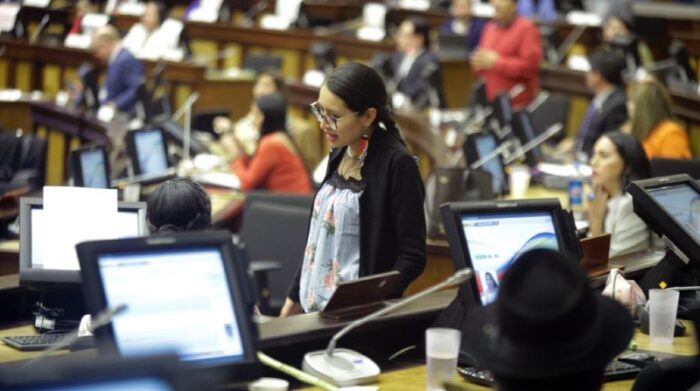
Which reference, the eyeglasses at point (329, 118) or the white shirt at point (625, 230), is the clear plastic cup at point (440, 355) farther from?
the white shirt at point (625, 230)

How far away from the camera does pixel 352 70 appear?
4.18 m

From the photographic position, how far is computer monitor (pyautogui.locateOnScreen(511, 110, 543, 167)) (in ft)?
26.9

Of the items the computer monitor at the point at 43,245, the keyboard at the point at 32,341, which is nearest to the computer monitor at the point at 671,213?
the computer monitor at the point at 43,245

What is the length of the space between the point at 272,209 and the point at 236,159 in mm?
2129

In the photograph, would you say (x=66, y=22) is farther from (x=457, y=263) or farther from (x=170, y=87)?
(x=457, y=263)

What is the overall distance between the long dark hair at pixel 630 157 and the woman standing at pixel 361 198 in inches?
64.0

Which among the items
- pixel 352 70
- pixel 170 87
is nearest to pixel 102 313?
pixel 352 70

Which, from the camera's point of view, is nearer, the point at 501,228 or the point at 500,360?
the point at 500,360

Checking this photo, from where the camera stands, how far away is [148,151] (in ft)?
25.0

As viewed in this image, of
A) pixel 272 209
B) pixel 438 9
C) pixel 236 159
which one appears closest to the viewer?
pixel 272 209

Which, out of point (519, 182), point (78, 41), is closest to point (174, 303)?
point (519, 182)

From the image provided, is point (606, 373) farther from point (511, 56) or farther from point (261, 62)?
point (261, 62)

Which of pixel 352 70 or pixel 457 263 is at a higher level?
pixel 352 70

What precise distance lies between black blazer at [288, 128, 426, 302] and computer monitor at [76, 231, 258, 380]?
37.5 inches
